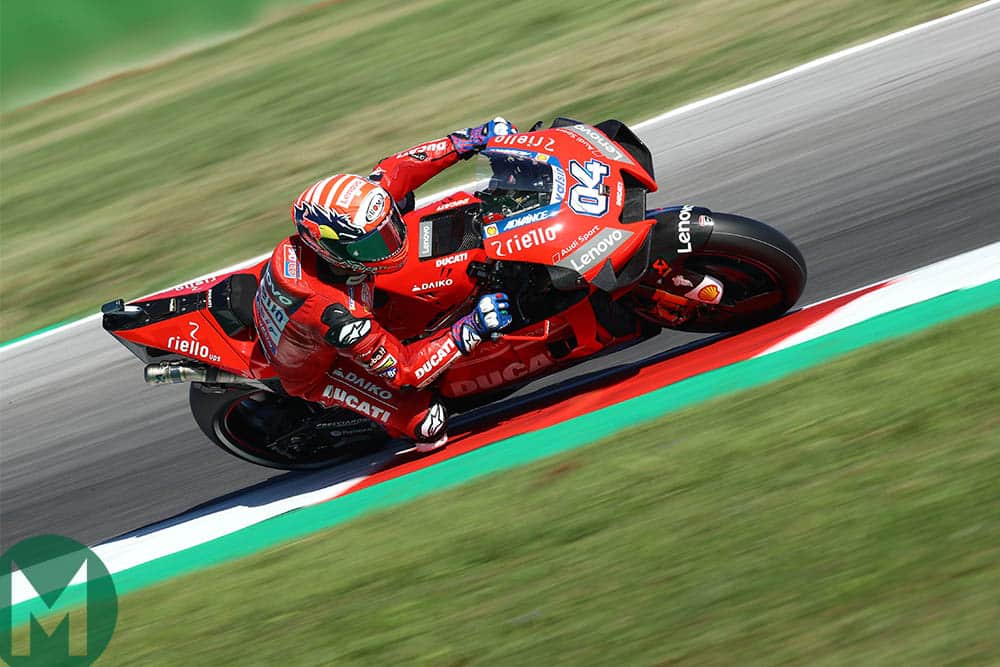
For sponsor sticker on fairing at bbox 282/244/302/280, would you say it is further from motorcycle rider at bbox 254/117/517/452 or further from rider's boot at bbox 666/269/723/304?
rider's boot at bbox 666/269/723/304

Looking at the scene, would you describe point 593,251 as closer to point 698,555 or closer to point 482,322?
point 482,322

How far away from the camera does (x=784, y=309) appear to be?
A: 5531mm

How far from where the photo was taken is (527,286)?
532 cm

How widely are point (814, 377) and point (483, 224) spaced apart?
5.74ft

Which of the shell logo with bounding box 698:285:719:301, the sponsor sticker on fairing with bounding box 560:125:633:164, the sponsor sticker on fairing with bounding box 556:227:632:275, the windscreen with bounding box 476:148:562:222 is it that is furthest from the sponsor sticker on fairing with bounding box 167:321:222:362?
the shell logo with bounding box 698:285:719:301

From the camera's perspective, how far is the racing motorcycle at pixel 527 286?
4938 mm

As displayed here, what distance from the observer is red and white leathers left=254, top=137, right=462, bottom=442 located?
520cm

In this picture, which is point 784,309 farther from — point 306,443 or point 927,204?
point 306,443

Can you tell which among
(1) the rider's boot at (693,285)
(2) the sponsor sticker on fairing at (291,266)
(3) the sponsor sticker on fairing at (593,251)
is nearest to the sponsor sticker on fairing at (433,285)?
(2) the sponsor sticker on fairing at (291,266)

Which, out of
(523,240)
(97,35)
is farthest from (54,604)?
(97,35)

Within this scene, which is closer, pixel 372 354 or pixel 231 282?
pixel 372 354

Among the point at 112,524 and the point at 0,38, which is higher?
the point at 0,38

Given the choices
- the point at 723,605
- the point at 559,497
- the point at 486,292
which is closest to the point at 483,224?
the point at 486,292

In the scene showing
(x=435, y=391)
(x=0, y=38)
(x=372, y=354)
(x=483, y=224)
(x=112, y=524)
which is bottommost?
(x=112, y=524)
